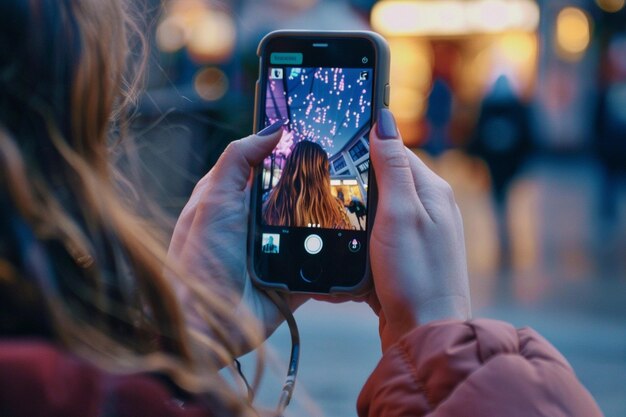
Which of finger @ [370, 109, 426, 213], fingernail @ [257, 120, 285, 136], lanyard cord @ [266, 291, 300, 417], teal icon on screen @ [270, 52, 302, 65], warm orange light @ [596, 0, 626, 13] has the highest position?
teal icon on screen @ [270, 52, 302, 65]

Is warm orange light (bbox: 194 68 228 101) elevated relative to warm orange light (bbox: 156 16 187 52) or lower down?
lower down

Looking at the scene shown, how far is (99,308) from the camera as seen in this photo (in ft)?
2.84

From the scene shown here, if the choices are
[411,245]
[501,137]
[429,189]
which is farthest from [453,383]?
[501,137]

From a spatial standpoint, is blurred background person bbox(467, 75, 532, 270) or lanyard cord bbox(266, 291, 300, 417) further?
blurred background person bbox(467, 75, 532, 270)

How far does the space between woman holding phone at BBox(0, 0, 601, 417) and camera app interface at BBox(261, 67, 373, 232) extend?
0.52 m

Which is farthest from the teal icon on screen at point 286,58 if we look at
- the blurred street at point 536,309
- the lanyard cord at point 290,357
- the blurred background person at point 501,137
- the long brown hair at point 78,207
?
the blurred background person at point 501,137

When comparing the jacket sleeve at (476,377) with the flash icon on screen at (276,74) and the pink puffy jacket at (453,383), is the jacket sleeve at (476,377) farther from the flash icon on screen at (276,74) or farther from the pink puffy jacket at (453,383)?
the flash icon on screen at (276,74)

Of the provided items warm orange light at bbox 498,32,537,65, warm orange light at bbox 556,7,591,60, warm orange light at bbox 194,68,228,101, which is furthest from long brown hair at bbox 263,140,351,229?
warm orange light at bbox 556,7,591,60

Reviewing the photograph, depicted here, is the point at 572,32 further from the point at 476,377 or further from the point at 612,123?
the point at 476,377

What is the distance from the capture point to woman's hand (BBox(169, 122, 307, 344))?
1.61 meters

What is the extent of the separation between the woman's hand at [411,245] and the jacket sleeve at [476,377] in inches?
8.4

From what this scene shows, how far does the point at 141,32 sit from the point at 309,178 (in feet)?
1.41

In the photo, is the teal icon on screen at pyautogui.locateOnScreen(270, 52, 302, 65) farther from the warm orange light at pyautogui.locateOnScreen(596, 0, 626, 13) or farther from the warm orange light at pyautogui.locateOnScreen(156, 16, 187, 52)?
the warm orange light at pyautogui.locateOnScreen(596, 0, 626, 13)

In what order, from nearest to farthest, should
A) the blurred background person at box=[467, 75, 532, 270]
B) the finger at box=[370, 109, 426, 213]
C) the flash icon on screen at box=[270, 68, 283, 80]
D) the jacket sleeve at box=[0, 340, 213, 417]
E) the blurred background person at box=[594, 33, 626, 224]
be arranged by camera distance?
the jacket sleeve at box=[0, 340, 213, 417] < the finger at box=[370, 109, 426, 213] < the flash icon on screen at box=[270, 68, 283, 80] < the blurred background person at box=[467, 75, 532, 270] < the blurred background person at box=[594, 33, 626, 224]
